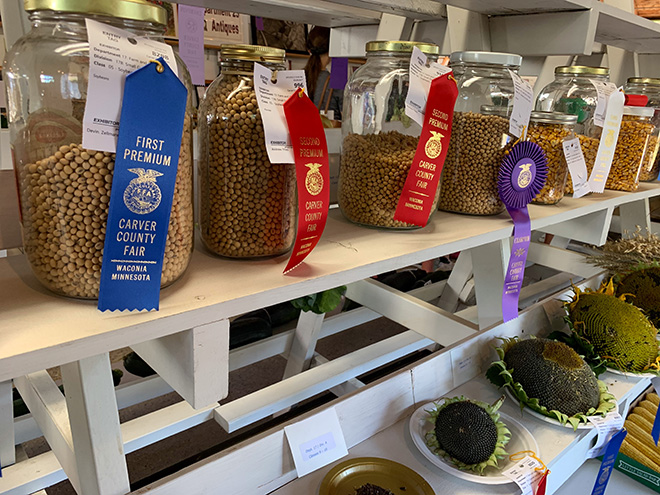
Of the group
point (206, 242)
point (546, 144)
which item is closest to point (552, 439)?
point (546, 144)

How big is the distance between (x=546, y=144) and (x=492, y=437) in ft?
1.85

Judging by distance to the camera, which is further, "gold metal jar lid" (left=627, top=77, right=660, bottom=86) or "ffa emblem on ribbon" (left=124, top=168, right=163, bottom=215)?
"gold metal jar lid" (left=627, top=77, right=660, bottom=86)

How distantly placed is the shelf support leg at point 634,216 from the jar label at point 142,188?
1.62m

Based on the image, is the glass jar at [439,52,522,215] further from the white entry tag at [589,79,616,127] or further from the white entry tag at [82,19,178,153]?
the white entry tag at [82,19,178,153]

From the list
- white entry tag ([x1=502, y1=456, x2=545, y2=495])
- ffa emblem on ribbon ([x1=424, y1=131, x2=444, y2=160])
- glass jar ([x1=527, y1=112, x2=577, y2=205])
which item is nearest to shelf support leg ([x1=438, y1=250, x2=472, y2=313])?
glass jar ([x1=527, y1=112, x2=577, y2=205])

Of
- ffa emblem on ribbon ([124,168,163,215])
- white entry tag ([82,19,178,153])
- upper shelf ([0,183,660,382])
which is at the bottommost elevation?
upper shelf ([0,183,660,382])

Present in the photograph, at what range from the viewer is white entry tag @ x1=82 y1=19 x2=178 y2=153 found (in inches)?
16.1

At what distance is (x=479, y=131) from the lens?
2.79 feet

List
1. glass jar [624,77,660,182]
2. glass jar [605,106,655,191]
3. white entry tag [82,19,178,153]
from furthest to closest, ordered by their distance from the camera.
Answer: glass jar [624,77,660,182] < glass jar [605,106,655,191] < white entry tag [82,19,178,153]

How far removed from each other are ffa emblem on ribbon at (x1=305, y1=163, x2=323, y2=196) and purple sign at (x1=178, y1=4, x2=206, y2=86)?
539 millimetres

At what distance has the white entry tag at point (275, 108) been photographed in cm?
54

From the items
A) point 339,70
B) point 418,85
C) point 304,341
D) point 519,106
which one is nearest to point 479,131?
point 519,106

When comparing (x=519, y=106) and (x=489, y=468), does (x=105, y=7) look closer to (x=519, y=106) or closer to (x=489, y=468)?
(x=519, y=106)

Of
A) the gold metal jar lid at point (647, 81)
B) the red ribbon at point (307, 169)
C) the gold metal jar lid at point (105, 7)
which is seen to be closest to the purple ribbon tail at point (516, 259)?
the red ribbon at point (307, 169)
